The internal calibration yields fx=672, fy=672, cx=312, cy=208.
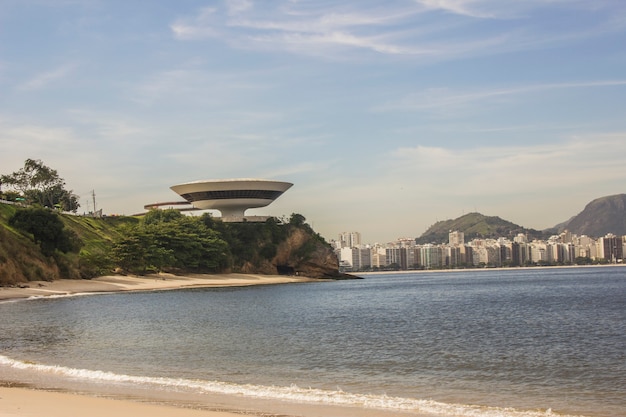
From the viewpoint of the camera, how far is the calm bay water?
50.0 ft

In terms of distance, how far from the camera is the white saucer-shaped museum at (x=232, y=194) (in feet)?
428

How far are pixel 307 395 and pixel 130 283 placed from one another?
63626 millimetres

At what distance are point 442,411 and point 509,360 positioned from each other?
8262 mm

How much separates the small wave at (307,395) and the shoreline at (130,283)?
3642 centimetres

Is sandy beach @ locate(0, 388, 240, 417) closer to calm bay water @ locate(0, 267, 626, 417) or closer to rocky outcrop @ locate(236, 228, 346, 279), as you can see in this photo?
calm bay water @ locate(0, 267, 626, 417)

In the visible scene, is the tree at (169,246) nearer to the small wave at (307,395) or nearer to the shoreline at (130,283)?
the shoreline at (130,283)

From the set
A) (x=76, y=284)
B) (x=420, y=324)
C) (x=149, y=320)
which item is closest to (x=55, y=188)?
(x=76, y=284)

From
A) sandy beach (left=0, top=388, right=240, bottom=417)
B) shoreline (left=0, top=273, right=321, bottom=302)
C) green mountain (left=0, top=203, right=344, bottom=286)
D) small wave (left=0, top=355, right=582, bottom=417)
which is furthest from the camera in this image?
green mountain (left=0, top=203, right=344, bottom=286)

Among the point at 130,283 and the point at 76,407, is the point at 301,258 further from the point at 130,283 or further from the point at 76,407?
the point at 76,407

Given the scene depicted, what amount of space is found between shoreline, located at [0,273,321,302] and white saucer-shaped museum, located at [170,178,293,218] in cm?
2175

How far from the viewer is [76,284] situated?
65.2 meters

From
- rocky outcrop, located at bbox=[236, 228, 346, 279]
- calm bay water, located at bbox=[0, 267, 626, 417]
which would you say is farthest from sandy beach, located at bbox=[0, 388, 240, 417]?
rocky outcrop, located at bbox=[236, 228, 346, 279]

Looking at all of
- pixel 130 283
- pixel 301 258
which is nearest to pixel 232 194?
pixel 301 258

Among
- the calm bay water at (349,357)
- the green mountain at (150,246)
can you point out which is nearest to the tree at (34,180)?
the green mountain at (150,246)
